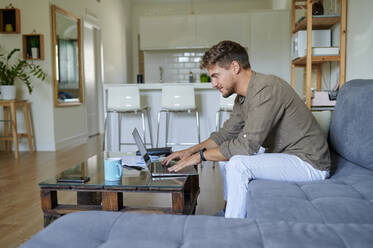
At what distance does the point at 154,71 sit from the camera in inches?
312

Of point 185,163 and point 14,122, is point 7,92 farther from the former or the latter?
point 185,163

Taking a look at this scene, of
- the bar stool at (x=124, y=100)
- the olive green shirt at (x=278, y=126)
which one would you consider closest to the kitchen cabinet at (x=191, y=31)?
the bar stool at (x=124, y=100)

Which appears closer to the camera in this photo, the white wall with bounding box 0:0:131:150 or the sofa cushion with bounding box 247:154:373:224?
the sofa cushion with bounding box 247:154:373:224

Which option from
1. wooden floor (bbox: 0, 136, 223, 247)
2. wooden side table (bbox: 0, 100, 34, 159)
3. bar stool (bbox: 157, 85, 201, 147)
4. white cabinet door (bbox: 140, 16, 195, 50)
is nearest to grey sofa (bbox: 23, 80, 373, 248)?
wooden floor (bbox: 0, 136, 223, 247)

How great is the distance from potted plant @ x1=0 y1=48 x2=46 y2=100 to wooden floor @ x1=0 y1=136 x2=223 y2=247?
2.75ft

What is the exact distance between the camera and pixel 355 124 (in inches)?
75.0

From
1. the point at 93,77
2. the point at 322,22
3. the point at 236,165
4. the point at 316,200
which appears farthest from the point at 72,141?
the point at 316,200

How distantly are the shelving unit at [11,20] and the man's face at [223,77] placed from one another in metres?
3.92

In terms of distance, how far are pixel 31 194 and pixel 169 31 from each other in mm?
5028

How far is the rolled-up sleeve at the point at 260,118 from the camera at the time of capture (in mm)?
1731

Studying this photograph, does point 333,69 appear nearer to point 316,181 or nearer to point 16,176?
point 316,181

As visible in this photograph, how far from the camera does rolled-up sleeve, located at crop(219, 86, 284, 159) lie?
1731mm

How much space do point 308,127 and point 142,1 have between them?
776 cm

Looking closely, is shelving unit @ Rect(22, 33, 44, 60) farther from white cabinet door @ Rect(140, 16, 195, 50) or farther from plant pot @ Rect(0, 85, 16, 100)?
white cabinet door @ Rect(140, 16, 195, 50)
